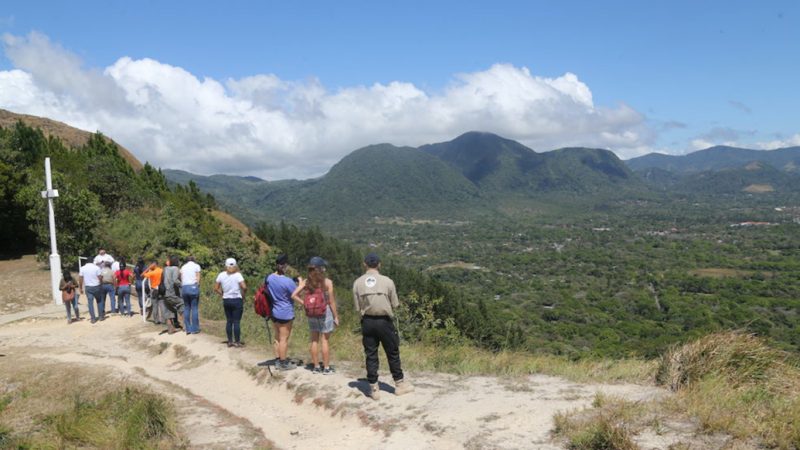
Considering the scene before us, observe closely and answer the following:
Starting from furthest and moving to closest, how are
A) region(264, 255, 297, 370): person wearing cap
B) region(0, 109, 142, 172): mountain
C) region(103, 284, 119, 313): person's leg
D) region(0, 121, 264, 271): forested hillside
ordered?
region(0, 109, 142, 172): mountain, region(0, 121, 264, 271): forested hillside, region(103, 284, 119, 313): person's leg, region(264, 255, 297, 370): person wearing cap

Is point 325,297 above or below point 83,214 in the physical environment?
below

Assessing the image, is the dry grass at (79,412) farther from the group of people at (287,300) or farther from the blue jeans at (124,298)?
the blue jeans at (124,298)

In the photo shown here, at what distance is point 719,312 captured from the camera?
67375 mm

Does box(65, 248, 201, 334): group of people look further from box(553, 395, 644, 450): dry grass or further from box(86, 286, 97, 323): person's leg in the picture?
box(553, 395, 644, 450): dry grass

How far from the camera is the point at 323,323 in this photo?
770 centimetres

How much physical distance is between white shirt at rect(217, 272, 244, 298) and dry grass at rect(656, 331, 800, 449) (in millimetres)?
7008

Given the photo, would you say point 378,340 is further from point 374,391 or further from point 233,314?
point 233,314

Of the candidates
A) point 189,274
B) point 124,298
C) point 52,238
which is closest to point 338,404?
point 189,274

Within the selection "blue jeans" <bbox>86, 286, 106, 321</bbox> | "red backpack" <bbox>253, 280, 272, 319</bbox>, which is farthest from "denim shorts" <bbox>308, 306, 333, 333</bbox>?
"blue jeans" <bbox>86, 286, 106, 321</bbox>

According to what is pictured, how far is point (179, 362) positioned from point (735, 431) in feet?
28.8

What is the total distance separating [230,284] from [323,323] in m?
2.83

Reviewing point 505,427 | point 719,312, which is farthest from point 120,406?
point 719,312

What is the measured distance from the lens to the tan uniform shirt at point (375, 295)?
21.7 feet

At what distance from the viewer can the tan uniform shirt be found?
6617 millimetres
